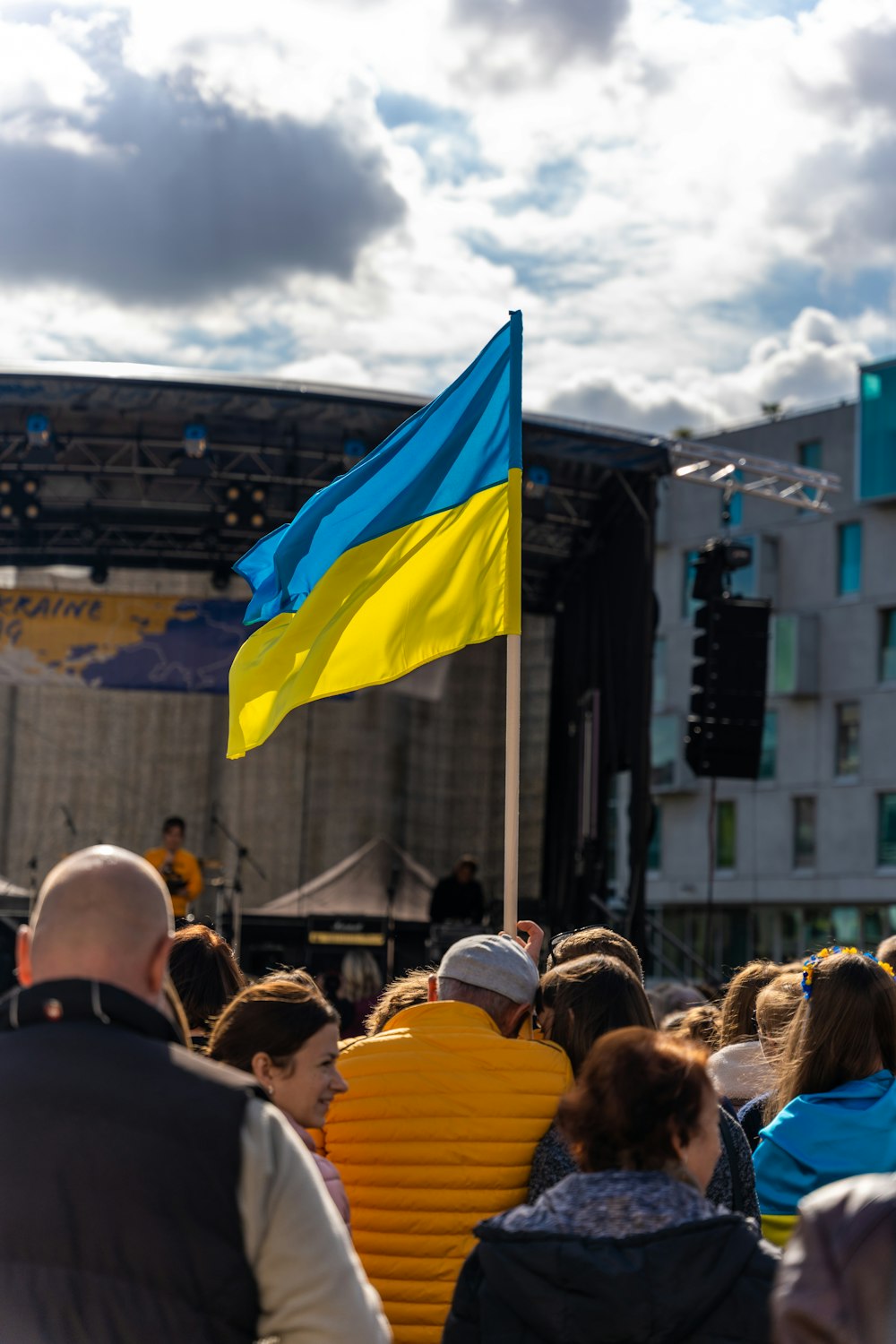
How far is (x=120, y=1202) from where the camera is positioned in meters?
1.98

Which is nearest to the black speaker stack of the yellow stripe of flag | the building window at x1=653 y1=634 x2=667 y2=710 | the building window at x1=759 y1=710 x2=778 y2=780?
the yellow stripe of flag

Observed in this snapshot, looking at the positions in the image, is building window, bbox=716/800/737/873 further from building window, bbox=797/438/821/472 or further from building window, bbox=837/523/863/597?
building window, bbox=797/438/821/472

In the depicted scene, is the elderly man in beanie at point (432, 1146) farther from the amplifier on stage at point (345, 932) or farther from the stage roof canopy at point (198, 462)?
the amplifier on stage at point (345, 932)

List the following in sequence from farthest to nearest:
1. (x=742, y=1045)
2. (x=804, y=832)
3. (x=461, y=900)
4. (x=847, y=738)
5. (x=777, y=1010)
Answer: (x=804, y=832) < (x=847, y=738) < (x=461, y=900) < (x=742, y=1045) < (x=777, y=1010)

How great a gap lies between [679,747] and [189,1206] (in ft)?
116

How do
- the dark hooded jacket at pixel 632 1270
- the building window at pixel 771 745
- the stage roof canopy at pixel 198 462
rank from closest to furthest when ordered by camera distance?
the dark hooded jacket at pixel 632 1270, the stage roof canopy at pixel 198 462, the building window at pixel 771 745

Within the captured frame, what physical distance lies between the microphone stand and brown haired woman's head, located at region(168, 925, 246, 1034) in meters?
9.18

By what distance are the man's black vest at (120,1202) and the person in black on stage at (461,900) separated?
1216 cm

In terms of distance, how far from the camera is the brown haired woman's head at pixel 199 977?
4062 millimetres

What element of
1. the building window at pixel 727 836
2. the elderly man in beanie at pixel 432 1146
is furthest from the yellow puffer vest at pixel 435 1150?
the building window at pixel 727 836

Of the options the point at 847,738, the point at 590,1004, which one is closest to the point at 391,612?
the point at 590,1004

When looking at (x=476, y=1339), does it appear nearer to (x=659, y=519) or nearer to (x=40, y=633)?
(x=40, y=633)

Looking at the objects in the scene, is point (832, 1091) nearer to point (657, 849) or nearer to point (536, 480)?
point (536, 480)

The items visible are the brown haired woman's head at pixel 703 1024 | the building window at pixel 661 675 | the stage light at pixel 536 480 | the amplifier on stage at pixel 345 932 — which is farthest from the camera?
the building window at pixel 661 675
